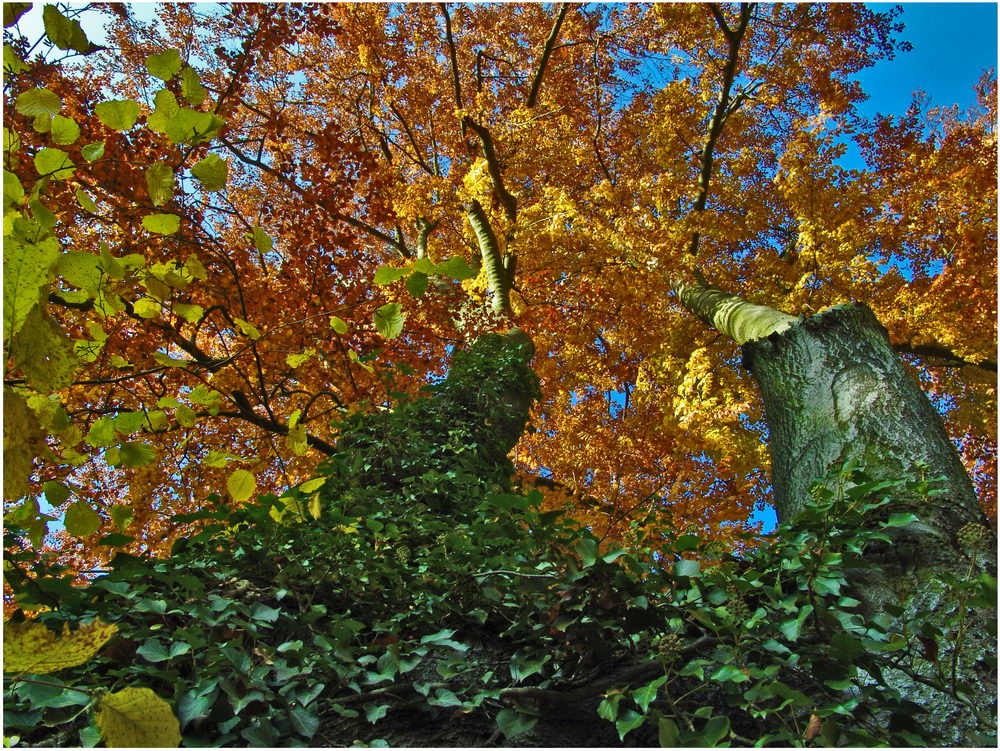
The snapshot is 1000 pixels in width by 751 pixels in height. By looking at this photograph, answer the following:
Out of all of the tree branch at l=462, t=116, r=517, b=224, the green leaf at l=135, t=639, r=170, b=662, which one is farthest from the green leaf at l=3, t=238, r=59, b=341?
the tree branch at l=462, t=116, r=517, b=224

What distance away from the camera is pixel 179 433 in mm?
7836

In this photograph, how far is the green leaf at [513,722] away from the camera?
173 centimetres

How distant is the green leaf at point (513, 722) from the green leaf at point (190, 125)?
5.65 ft

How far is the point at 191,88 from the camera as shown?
166cm

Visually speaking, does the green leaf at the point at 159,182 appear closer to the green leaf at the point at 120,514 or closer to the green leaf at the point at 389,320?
the green leaf at the point at 389,320

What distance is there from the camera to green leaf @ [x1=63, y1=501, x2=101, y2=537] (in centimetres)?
162

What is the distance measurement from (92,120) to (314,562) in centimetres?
625

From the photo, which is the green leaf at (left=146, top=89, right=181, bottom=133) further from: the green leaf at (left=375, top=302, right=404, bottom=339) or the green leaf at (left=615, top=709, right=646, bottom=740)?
the green leaf at (left=615, top=709, right=646, bottom=740)

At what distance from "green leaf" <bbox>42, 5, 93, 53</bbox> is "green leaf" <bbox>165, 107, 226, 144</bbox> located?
0.40 metres

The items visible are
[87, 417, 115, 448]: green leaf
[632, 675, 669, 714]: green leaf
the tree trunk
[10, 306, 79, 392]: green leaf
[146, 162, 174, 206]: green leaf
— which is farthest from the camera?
the tree trunk

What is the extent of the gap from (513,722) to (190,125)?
1777mm

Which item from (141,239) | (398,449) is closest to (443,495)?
(398,449)

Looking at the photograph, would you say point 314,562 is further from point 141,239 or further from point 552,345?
point 552,345

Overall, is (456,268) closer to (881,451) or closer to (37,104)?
(37,104)
